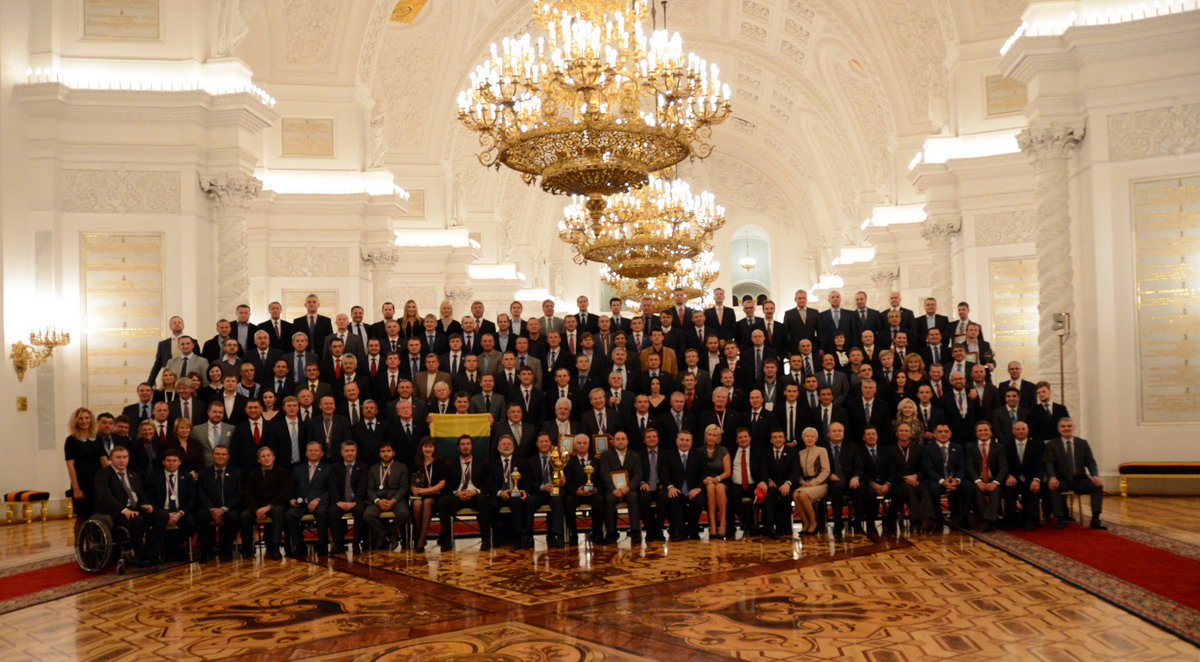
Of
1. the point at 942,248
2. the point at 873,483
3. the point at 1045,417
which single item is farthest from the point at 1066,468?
the point at 942,248

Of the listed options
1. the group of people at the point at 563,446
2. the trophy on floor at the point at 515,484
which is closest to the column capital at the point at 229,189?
the group of people at the point at 563,446

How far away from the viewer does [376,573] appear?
8.11m

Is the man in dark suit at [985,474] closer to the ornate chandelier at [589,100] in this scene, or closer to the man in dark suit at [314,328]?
the ornate chandelier at [589,100]

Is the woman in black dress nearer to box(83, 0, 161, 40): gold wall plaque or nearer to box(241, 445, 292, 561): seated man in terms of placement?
box(241, 445, 292, 561): seated man

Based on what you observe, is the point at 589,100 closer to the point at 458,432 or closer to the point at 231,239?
the point at 458,432

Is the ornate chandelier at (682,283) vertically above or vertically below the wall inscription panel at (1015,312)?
above

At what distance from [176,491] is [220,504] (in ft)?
1.28

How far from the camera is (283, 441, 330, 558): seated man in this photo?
9227mm

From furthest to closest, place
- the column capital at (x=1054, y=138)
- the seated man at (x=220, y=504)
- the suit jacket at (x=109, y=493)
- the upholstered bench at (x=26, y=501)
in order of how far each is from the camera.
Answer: the column capital at (x=1054, y=138) → the upholstered bench at (x=26, y=501) → the seated man at (x=220, y=504) → the suit jacket at (x=109, y=493)

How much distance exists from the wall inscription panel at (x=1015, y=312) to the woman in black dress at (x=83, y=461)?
11.8 m

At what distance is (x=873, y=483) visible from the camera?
382 inches

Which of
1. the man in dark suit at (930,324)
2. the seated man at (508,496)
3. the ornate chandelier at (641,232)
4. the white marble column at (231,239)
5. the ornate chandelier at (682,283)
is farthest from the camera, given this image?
the ornate chandelier at (682,283)

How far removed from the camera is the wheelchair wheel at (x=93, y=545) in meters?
8.29

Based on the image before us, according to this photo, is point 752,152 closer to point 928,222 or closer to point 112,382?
point 928,222
